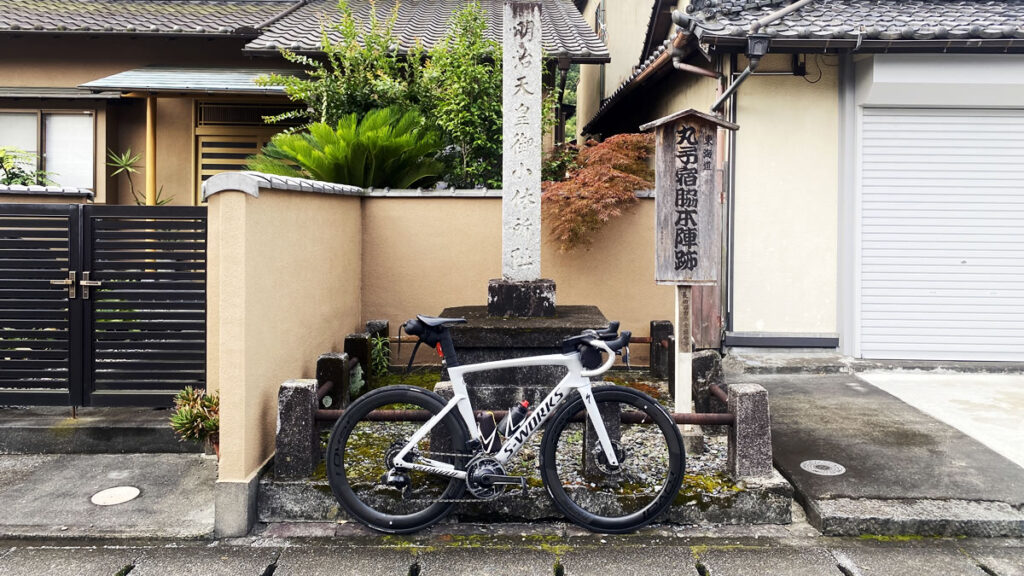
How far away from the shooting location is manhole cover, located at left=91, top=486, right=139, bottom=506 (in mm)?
5227

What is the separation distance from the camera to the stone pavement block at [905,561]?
429 cm

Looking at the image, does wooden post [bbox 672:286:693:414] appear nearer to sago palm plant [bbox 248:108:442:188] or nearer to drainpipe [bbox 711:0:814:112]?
drainpipe [bbox 711:0:814:112]

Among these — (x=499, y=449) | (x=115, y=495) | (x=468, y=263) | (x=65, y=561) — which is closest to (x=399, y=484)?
(x=499, y=449)

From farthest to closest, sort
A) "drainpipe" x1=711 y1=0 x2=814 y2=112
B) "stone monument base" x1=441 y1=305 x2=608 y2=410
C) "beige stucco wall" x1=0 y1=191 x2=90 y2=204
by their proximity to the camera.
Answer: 1. "drainpipe" x1=711 y1=0 x2=814 y2=112
2. "beige stucco wall" x1=0 y1=191 x2=90 y2=204
3. "stone monument base" x1=441 y1=305 x2=608 y2=410

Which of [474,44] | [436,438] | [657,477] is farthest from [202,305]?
[474,44]

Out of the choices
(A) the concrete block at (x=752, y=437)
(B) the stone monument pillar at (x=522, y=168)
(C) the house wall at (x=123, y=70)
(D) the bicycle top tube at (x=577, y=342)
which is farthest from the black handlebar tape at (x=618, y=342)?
(C) the house wall at (x=123, y=70)

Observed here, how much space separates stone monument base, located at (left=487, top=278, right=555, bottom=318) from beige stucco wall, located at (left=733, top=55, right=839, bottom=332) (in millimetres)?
3435

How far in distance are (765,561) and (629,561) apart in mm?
808

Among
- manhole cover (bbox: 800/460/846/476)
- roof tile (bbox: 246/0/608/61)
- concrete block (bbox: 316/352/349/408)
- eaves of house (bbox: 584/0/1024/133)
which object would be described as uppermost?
roof tile (bbox: 246/0/608/61)

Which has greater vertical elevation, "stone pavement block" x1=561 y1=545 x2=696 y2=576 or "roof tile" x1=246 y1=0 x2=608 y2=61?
"roof tile" x1=246 y1=0 x2=608 y2=61

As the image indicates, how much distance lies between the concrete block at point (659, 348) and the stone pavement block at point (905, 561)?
3663mm

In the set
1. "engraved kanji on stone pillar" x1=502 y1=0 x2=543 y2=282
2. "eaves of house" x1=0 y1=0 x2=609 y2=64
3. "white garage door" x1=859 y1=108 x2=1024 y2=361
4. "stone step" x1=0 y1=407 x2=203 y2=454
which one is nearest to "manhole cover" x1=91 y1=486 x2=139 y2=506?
"stone step" x1=0 y1=407 x2=203 y2=454

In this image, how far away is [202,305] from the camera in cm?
652

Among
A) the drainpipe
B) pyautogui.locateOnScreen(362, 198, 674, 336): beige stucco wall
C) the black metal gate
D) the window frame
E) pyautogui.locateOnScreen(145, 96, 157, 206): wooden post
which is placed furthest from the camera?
the window frame
